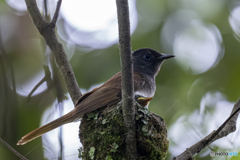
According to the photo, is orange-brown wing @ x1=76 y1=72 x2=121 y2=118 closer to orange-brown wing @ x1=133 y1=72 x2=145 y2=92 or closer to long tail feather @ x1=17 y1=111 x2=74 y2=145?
long tail feather @ x1=17 y1=111 x2=74 y2=145

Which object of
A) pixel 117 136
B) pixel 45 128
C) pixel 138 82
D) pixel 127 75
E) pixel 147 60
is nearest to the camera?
pixel 127 75

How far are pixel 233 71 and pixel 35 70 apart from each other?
3.47 metres

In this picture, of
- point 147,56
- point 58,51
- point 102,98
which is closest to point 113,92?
point 102,98

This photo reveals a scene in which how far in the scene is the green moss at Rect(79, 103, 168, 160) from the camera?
117 inches

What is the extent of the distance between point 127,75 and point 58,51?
→ 1.43m

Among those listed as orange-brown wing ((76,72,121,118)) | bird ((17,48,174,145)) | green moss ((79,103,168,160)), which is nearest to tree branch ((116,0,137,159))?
green moss ((79,103,168,160))

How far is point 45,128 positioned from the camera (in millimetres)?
3432

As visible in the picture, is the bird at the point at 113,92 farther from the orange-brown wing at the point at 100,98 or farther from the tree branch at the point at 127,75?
the tree branch at the point at 127,75

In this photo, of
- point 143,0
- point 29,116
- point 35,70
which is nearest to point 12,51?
point 35,70

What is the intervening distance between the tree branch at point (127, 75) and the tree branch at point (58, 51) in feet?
3.39

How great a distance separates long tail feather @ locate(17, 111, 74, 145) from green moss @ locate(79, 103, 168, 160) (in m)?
0.22

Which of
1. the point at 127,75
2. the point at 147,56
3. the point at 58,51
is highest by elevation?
the point at 127,75

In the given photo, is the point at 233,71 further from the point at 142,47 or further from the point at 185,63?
the point at 142,47

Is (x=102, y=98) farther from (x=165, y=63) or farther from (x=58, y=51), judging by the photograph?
(x=165, y=63)
